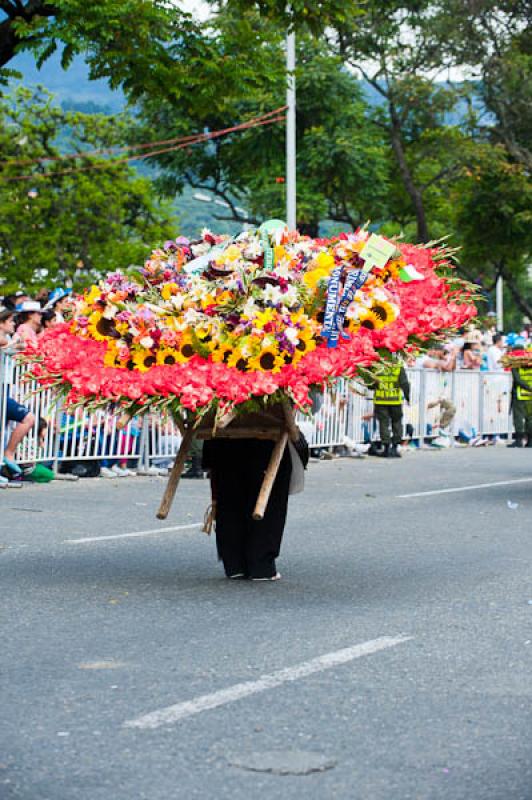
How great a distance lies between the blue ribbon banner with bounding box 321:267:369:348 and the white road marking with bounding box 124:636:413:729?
1.93m

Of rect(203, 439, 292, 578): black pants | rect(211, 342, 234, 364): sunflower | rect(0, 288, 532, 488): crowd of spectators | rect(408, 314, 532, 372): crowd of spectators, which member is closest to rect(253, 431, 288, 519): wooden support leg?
rect(203, 439, 292, 578): black pants

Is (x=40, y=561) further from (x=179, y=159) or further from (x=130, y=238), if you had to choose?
(x=130, y=238)

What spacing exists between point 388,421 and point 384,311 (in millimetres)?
14924

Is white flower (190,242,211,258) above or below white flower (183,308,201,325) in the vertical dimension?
above

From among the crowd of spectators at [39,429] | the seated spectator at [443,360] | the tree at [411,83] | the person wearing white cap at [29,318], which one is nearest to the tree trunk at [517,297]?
the tree at [411,83]

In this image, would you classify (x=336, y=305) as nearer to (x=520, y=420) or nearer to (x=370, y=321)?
(x=370, y=321)

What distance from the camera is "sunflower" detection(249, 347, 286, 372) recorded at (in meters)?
8.29

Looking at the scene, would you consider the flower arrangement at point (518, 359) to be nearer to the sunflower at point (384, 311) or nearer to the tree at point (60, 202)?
the sunflower at point (384, 311)

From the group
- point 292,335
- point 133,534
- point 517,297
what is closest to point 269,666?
point 292,335

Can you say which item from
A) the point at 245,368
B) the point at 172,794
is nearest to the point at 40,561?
the point at 245,368

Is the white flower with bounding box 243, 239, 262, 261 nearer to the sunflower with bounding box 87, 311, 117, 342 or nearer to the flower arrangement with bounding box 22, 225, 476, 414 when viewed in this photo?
the flower arrangement with bounding box 22, 225, 476, 414

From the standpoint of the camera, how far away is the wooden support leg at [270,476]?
27.5 ft

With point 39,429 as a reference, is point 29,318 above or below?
above

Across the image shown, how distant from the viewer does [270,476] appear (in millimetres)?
8547
